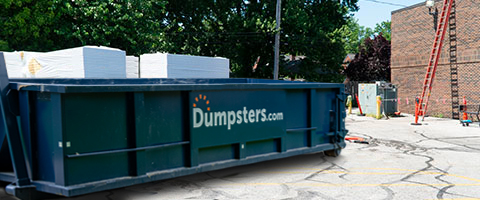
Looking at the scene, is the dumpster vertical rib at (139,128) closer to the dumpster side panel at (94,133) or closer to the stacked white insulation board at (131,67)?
the dumpster side panel at (94,133)

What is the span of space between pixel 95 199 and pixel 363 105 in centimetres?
1834

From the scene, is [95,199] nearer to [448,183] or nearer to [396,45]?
[448,183]

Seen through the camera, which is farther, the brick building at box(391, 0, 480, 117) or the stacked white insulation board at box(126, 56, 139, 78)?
the brick building at box(391, 0, 480, 117)

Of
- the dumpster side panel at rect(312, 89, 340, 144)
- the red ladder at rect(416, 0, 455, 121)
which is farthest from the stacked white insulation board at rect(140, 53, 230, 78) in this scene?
the red ladder at rect(416, 0, 455, 121)

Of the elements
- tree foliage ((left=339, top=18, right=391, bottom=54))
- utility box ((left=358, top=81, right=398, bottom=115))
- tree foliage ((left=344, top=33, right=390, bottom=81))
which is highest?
tree foliage ((left=339, top=18, right=391, bottom=54))

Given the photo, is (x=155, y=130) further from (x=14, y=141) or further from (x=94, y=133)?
(x=14, y=141)

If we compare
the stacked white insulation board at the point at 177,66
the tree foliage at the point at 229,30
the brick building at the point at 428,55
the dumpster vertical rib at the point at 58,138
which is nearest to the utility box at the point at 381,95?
the brick building at the point at 428,55

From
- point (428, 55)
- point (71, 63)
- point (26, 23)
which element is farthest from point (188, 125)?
point (428, 55)

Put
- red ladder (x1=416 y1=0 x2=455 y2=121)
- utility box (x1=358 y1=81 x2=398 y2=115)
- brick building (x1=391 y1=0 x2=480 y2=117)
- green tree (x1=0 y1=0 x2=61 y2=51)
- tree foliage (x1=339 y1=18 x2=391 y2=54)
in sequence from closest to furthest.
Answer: red ladder (x1=416 y1=0 x2=455 y2=121) < green tree (x1=0 y1=0 x2=61 y2=51) < brick building (x1=391 y1=0 x2=480 y2=117) < utility box (x1=358 y1=81 x2=398 y2=115) < tree foliage (x1=339 y1=18 x2=391 y2=54)

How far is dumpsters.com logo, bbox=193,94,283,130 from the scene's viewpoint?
611cm

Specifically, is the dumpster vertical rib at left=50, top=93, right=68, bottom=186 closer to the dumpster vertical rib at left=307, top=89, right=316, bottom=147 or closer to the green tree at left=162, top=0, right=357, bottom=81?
the dumpster vertical rib at left=307, top=89, right=316, bottom=147

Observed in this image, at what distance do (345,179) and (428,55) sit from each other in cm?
1682

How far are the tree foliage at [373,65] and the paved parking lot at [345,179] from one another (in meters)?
27.9

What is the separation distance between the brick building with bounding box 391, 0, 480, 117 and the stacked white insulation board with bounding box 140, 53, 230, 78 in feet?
41.5
